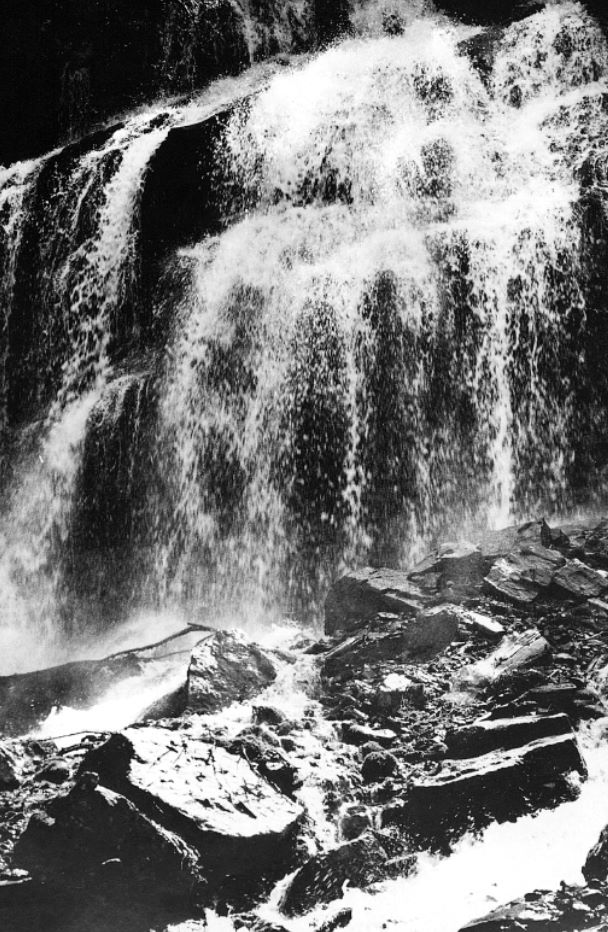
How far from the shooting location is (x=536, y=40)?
15.7 metres

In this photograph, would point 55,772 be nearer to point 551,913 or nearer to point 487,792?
point 487,792

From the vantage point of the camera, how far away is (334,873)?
18.0 ft

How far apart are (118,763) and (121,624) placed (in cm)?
617

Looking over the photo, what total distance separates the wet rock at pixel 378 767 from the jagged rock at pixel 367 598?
218cm

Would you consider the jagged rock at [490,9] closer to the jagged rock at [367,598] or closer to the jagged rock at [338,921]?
the jagged rock at [367,598]

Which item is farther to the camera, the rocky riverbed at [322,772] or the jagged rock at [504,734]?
the jagged rock at [504,734]

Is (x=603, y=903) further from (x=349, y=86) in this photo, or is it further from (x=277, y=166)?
(x=349, y=86)

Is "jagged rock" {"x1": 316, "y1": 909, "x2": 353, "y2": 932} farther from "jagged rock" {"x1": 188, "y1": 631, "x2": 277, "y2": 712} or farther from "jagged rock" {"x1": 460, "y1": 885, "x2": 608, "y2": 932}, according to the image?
"jagged rock" {"x1": 188, "y1": 631, "x2": 277, "y2": 712}

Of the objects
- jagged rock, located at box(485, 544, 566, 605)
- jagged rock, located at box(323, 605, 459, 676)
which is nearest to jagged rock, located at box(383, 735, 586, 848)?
jagged rock, located at box(323, 605, 459, 676)

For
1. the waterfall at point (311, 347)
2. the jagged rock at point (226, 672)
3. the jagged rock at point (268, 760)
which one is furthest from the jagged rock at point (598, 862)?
the waterfall at point (311, 347)

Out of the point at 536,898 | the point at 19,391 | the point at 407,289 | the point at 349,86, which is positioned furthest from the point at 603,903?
the point at 349,86

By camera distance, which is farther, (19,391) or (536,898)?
(19,391)

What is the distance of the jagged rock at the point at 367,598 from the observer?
8.48m

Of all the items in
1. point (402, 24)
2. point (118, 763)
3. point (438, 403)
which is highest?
point (402, 24)
